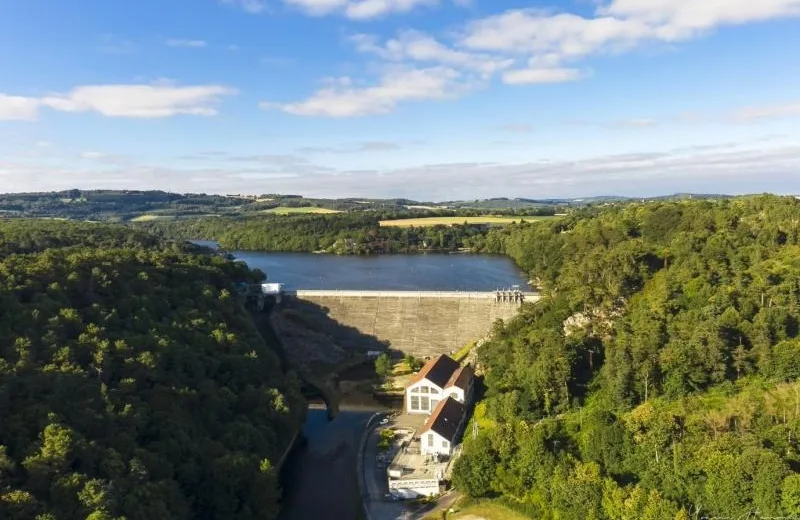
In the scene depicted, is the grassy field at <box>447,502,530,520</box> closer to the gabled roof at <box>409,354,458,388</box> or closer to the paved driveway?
the paved driveway

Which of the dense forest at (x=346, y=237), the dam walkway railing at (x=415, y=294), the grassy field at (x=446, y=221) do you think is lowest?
the dam walkway railing at (x=415, y=294)

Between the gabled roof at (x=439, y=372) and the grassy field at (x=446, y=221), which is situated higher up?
the grassy field at (x=446, y=221)

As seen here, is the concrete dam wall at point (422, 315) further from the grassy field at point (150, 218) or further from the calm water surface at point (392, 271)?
the grassy field at point (150, 218)

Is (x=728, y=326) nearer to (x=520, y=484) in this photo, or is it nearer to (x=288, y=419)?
(x=520, y=484)

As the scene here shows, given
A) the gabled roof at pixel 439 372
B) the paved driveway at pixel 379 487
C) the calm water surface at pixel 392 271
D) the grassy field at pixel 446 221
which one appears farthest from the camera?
the grassy field at pixel 446 221

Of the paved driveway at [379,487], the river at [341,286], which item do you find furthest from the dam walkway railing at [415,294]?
the paved driveway at [379,487]

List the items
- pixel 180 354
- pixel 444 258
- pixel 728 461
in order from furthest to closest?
pixel 444 258
pixel 180 354
pixel 728 461

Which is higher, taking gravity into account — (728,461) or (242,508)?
(728,461)

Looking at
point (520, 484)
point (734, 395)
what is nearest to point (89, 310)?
point (520, 484)
